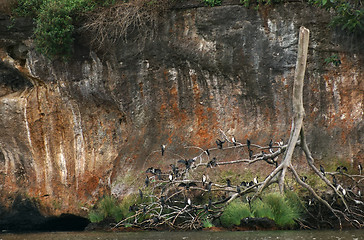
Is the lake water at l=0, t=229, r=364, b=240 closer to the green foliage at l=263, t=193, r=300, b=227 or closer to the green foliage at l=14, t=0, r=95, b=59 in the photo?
the green foliage at l=263, t=193, r=300, b=227

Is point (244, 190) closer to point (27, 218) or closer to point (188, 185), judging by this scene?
point (188, 185)

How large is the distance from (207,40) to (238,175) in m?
3.91

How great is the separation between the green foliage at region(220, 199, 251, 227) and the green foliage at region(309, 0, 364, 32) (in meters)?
5.30

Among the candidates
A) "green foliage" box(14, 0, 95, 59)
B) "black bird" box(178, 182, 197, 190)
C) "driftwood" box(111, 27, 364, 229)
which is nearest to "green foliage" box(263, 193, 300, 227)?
"driftwood" box(111, 27, 364, 229)

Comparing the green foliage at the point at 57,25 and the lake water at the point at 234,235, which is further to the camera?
the green foliage at the point at 57,25

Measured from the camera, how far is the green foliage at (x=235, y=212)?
1590 cm

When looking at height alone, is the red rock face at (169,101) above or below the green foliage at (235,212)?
above

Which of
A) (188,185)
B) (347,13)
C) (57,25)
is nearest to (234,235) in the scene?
(188,185)

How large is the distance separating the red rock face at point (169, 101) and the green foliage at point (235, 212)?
2.82 metres

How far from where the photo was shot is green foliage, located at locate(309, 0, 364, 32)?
17.1 meters

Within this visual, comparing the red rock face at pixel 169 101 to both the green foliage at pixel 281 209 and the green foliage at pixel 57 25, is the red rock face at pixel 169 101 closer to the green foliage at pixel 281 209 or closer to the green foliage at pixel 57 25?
the green foliage at pixel 57 25

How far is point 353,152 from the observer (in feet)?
57.8

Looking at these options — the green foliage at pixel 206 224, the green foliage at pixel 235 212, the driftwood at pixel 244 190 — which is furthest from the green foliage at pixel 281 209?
the green foliage at pixel 206 224

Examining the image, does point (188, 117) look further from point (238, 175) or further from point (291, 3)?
point (291, 3)
